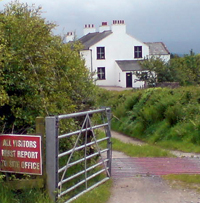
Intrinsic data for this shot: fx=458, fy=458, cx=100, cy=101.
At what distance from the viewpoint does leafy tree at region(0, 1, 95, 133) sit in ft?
24.7

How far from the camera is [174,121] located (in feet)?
53.6

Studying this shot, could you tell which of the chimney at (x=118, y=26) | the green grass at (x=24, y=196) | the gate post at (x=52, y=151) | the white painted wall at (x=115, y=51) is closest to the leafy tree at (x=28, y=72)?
the gate post at (x=52, y=151)

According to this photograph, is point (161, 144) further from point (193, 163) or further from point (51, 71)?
point (51, 71)

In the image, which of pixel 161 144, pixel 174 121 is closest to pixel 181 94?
pixel 174 121

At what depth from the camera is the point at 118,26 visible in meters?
53.8

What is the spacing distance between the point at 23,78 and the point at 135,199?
2789mm

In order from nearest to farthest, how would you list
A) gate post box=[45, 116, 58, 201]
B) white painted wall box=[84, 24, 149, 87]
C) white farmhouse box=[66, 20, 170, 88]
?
gate post box=[45, 116, 58, 201] < white farmhouse box=[66, 20, 170, 88] < white painted wall box=[84, 24, 149, 87]

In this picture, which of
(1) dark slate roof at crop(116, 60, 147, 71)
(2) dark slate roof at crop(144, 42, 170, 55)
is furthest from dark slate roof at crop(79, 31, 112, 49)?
(2) dark slate roof at crop(144, 42, 170, 55)

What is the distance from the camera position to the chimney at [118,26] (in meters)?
53.7

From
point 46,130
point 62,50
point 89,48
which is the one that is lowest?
point 46,130

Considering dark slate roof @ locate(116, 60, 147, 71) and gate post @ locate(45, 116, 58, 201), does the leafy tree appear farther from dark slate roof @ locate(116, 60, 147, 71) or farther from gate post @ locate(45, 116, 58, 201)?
dark slate roof @ locate(116, 60, 147, 71)

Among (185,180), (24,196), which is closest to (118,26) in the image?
(185,180)

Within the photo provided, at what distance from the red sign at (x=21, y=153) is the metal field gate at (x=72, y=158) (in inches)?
6.4

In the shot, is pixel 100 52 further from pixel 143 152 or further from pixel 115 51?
pixel 143 152
